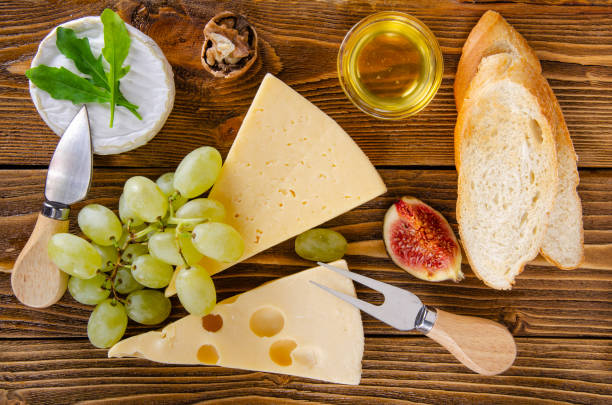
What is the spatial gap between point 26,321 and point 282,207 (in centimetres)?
78

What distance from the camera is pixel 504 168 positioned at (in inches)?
49.1

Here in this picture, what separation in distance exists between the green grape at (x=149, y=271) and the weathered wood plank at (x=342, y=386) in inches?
12.7

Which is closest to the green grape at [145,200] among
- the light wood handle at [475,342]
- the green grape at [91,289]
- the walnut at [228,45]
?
the green grape at [91,289]

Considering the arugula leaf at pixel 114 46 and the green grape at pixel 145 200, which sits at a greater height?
the arugula leaf at pixel 114 46

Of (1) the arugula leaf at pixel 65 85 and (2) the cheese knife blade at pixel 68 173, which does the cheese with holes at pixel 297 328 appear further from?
(1) the arugula leaf at pixel 65 85

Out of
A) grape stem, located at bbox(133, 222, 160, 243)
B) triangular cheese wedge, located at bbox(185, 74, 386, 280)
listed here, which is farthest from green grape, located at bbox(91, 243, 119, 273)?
triangular cheese wedge, located at bbox(185, 74, 386, 280)

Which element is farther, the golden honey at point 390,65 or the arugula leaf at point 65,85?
the golden honey at point 390,65

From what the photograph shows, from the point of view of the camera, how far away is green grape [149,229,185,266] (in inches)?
43.2

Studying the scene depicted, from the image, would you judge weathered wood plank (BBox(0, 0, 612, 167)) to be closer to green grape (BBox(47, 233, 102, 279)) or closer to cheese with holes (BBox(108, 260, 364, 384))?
green grape (BBox(47, 233, 102, 279))

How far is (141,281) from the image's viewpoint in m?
1.15

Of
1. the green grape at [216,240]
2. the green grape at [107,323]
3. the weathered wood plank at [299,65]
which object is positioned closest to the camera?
the green grape at [216,240]

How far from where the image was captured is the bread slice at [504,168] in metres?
1.19

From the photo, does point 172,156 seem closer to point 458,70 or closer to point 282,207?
point 282,207

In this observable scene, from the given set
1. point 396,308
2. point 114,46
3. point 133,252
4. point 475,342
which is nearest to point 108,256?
point 133,252
